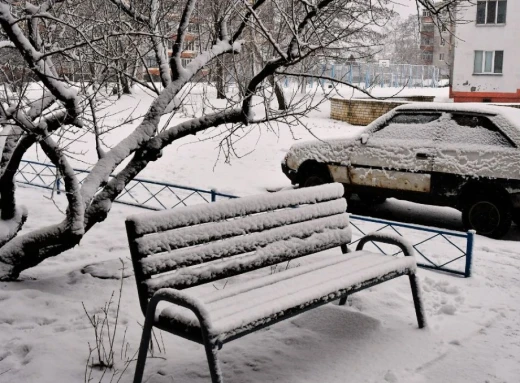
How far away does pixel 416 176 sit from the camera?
27.5ft

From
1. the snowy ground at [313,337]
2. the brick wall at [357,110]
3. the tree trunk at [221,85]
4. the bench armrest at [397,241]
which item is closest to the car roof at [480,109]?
the snowy ground at [313,337]

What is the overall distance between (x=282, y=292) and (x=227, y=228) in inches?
23.6

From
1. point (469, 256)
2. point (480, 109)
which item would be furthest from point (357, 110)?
point (469, 256)

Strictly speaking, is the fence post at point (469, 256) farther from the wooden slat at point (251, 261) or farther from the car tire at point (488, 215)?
the car tire at point (488, 215)

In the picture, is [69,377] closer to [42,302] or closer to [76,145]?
[42,302]

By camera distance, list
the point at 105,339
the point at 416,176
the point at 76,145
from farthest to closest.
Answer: the point at 76,145, the point at 416,176, the point at 105,339

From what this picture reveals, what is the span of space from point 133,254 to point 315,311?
1684mm

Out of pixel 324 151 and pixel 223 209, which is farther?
pixel 324 151

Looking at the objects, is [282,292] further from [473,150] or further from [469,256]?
[473,150]

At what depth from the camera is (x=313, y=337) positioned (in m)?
4.31

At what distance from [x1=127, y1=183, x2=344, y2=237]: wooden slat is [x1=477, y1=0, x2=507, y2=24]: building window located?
2911 cm

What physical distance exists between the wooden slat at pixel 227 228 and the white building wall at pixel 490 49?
27876 millimetres

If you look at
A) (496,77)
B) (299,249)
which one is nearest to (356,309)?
(299,249)

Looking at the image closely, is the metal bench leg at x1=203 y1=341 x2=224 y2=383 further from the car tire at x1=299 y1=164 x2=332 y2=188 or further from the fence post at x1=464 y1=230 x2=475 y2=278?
the car tire at x1=299 y1=164 x2=332 y2=188
